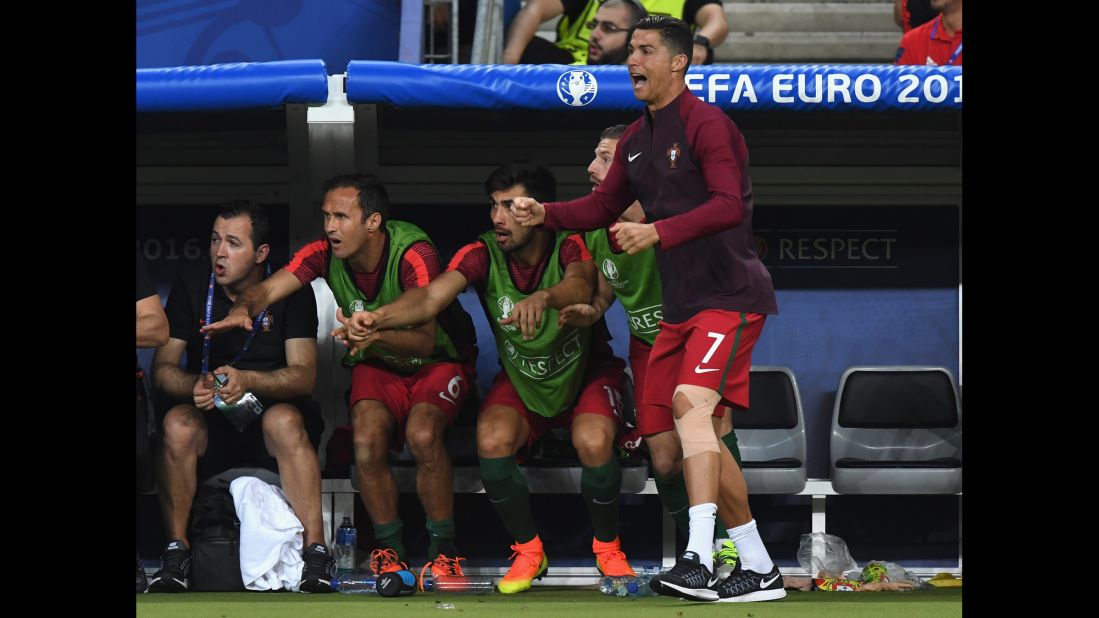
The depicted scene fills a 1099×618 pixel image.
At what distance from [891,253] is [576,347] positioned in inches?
63.5

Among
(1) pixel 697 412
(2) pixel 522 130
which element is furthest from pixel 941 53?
(1) pixel 697 412

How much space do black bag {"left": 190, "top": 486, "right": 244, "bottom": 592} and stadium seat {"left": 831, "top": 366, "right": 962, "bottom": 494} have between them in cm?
241

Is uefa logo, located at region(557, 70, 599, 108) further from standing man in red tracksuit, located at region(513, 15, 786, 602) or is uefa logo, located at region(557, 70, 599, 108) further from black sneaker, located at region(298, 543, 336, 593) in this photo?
Answer: black sneaker, located at region(298, 543, 336, 593)

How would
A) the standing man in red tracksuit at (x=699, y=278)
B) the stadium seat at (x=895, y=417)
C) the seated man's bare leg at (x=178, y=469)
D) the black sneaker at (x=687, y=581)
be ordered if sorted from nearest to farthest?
the black sneaker at (x=687, y=581)
the standing man in red tracksuit at (x=699, y=278)
the seated man's bare leg at (x=178, y=469)
the stadium seat at (x=895, y=417)

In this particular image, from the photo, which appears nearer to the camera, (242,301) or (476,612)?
(476,612)

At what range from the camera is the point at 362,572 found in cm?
580

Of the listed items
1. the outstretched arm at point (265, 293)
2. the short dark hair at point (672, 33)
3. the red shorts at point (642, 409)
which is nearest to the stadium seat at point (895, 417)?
Result: the red shorts at point (642, 409)

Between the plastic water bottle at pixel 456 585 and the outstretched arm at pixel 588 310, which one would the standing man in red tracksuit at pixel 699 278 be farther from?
the plastic water bottle at pixel 456 585

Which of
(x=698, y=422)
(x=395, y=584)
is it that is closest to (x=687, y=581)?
(x=698, y=422)

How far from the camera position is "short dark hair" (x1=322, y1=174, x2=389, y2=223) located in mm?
5828

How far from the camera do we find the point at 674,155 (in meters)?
4.83

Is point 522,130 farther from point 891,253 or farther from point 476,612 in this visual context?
point 476,612

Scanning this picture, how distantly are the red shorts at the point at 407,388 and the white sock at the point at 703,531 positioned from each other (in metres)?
1.46

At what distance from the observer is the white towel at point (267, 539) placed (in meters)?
5.50
